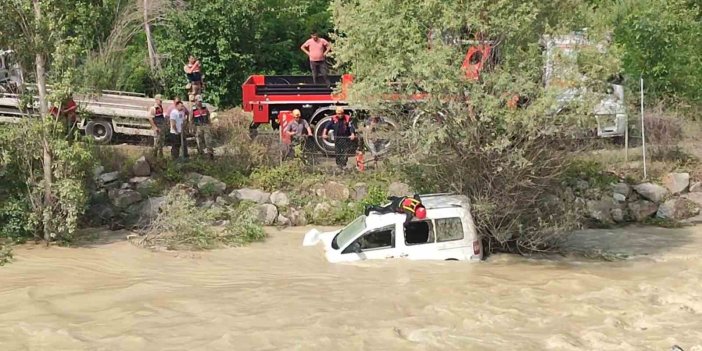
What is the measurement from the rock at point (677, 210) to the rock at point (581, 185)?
5.53ft

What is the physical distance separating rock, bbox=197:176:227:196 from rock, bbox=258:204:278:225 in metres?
1.14

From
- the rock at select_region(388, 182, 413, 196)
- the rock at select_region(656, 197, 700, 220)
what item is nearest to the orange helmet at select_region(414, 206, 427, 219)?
the rock at select_region(388, 182, 413, 196)

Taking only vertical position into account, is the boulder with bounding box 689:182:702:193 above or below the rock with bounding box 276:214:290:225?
above

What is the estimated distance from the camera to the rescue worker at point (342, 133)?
18.5 m

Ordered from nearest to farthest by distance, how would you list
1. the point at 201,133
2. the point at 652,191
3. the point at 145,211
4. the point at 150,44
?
the point at 145,211 → the point at 652,191 → the point at 201,133 → the point at 150,44

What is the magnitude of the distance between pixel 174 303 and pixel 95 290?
62.5 inches

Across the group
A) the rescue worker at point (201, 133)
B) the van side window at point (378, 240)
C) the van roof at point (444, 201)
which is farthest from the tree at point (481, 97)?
the rescue worker at point (201, 133)

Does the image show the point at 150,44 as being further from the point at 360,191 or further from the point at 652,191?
the point at 652,191

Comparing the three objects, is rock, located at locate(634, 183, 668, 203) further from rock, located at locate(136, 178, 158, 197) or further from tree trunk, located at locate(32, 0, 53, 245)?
tree trunk, located at locate(32, 0, 53, 245)

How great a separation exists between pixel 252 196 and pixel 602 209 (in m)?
7.82

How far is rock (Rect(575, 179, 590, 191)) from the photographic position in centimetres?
1864

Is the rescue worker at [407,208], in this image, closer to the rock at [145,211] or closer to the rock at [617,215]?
the rock at [145,211]

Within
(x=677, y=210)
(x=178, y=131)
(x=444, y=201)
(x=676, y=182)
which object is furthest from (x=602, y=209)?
(x=178, y=131)

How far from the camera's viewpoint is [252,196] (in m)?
18.3
